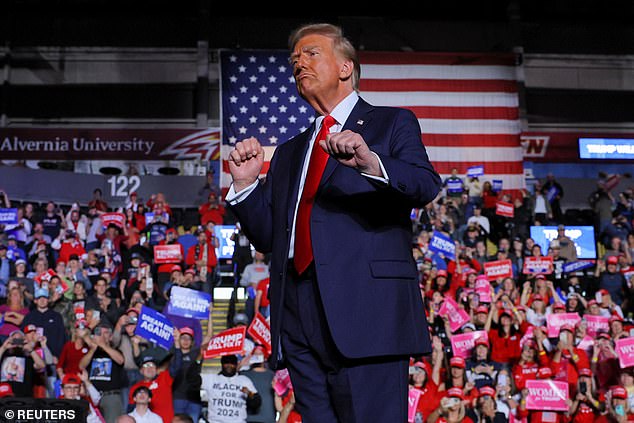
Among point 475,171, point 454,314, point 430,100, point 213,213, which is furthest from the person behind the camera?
point 430,100

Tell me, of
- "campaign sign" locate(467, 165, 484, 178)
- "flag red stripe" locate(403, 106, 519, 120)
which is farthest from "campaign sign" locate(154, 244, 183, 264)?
"flag red stripe" locate(403, 106, 519, 120)

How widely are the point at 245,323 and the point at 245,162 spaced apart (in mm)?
7413

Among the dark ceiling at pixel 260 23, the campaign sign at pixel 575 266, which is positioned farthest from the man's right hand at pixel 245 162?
the dark ceiling at pixel 260 23

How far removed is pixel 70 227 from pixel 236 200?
38.9ft

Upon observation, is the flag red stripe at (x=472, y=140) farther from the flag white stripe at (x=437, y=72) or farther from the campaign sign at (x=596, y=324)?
the campaign sign at (x=596, y=324)

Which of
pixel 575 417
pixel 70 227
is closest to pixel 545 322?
pixel 575 417

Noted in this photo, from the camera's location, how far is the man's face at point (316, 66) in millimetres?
2244

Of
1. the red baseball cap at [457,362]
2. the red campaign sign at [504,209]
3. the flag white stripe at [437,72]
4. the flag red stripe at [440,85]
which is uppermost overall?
the flag white stripe at [437,72]

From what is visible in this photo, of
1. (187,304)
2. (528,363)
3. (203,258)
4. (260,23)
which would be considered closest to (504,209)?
(203,258)

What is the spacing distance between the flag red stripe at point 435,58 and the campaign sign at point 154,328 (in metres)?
10.1

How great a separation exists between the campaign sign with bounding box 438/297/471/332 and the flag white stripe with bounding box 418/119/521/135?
876 cm

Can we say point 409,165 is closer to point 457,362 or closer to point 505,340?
point 457,362

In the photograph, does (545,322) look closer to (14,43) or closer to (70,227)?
(70,227)

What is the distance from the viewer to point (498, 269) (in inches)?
434
